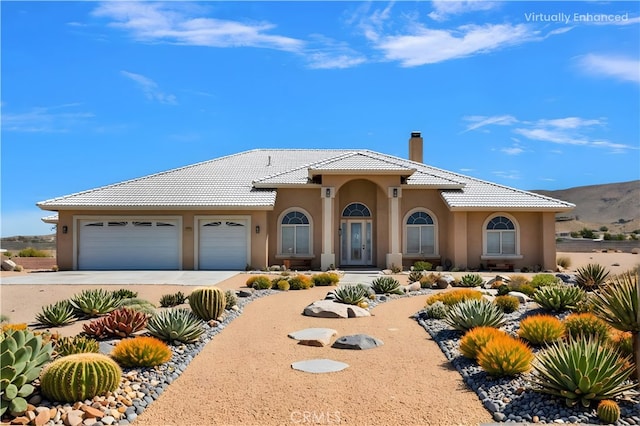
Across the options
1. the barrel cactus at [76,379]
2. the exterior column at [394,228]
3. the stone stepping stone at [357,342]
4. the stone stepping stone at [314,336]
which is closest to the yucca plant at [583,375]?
the stone stepping stone at [357,342]

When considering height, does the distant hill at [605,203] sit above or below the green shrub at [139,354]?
above

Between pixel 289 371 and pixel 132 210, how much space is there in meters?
19.0

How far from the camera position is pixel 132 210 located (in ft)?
83.3

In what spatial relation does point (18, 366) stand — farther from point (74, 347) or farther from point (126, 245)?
point (126, 245)

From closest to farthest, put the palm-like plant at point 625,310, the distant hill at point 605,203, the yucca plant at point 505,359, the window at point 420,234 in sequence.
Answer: the palm-like plant at point 625,310, the yucca plant at point 505,359, the window at point 420,234, the distant hill at point 605,203

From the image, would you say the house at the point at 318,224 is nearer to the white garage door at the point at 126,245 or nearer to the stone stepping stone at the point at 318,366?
the white garage door at the point at 126,245

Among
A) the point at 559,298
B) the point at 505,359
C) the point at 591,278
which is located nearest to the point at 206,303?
the point at 505,359

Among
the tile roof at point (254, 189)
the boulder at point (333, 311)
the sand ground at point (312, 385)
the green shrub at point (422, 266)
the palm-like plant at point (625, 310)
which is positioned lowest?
the sand ground at point (312, 385)

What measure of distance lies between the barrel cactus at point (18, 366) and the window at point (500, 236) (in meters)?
21.6

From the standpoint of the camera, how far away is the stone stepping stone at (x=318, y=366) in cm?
845

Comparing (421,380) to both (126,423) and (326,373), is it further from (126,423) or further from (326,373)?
(126,423)

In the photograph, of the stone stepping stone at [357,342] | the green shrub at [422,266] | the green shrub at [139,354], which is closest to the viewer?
the green shrub at [139,354]

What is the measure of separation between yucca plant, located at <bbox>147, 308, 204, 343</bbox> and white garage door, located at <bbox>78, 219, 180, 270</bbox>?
624 inches

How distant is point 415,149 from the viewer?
1273 inches
